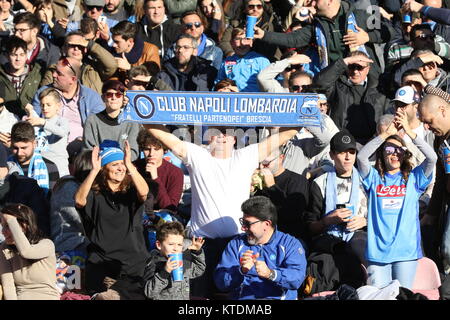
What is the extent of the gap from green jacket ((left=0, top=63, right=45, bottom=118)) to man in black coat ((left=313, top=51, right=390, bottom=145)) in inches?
126

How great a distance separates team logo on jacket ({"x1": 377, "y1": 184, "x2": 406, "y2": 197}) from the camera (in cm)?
1086

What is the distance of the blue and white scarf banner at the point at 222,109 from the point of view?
35.5ft

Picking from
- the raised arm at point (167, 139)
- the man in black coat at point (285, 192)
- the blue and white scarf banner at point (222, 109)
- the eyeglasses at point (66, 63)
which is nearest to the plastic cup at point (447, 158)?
the blue and white scarf banner at point (222, 109)

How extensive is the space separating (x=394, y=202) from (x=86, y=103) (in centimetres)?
395

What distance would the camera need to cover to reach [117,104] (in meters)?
12.6

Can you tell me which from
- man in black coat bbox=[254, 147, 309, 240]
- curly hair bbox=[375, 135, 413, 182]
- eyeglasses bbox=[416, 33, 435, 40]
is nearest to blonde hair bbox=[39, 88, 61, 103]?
man in black coat bbox=[254, 147, 309, 240]

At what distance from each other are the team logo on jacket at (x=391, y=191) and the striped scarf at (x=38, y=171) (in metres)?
3.34

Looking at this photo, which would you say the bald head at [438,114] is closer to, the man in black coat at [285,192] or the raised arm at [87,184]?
the man in black coat at [285,192]

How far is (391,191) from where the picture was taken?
428 inches

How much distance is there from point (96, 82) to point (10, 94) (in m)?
0.97

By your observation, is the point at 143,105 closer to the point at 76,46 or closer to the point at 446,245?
the point at 446,245

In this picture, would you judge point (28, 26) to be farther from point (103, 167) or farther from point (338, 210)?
point (338, 210)

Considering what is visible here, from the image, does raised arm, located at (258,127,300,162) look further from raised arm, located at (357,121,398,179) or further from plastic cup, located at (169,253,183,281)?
plastic cup, located at (169,253,183,281)
